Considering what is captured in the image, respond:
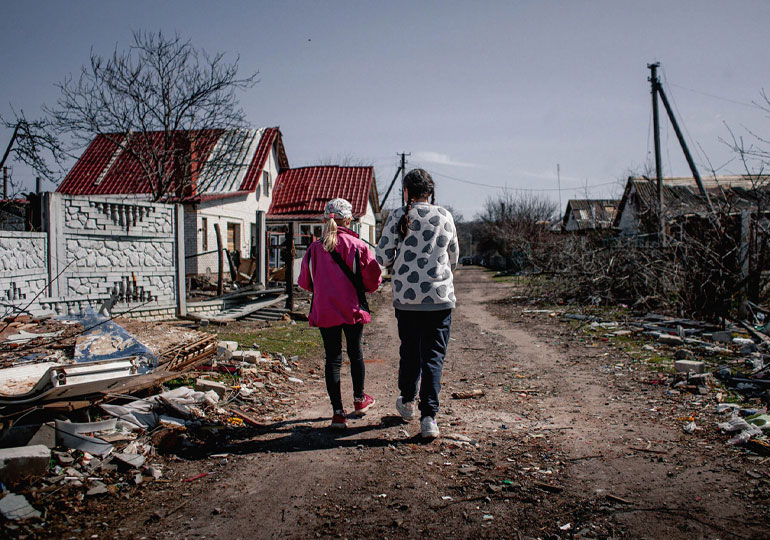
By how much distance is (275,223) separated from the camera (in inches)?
1006

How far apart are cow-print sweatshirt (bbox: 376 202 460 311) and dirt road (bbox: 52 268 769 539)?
1.01 m

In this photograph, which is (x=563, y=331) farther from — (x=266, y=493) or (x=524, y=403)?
(x=266, y=493)

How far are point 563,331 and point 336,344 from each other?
22.0 feet

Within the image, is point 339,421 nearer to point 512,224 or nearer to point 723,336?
point 723,336

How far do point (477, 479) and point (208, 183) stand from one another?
750 inches

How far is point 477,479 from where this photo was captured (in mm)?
2996

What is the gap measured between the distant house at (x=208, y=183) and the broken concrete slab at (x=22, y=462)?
15.3 meters

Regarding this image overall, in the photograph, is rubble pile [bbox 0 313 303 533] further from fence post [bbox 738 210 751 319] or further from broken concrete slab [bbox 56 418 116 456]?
fence post [bbox 738 210 751 319]

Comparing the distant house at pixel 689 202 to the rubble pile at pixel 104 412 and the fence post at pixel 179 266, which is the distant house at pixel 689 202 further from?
the fence post at pixel 179 266

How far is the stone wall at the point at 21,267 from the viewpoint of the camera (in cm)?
664

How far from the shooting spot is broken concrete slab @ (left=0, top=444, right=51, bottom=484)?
9.08ft

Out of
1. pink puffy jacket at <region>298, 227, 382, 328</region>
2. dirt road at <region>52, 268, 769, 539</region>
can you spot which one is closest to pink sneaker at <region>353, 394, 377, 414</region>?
dirt road at <region>52, 268, 769, 539</region>

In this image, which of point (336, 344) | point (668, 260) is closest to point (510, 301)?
point (668, 260)

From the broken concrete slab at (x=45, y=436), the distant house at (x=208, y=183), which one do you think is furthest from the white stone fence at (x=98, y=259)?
the distant house at (x=208, y=183)
